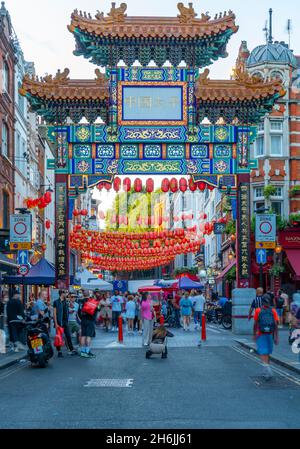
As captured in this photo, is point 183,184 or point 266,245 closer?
point 266,245

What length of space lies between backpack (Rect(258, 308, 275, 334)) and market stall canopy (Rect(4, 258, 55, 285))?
13.7m

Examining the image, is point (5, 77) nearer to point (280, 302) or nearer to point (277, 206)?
point (280, 302)

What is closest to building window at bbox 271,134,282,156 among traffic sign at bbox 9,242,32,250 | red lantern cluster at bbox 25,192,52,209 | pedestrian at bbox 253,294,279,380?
red lantern cluster at bbox 25,192,52,209

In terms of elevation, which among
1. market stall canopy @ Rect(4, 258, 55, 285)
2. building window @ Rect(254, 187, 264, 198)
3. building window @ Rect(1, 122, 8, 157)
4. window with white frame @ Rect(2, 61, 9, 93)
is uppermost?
window with white frame @ Rect(2, 61, 9, 93)

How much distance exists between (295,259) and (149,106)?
17.6 meters

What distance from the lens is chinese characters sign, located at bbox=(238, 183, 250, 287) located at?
1209 inches

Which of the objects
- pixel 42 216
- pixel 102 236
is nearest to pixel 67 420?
pixel 102 236

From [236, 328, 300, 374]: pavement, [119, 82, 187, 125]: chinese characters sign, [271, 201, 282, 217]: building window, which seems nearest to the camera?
[236, 328, 300, 374]: pavement

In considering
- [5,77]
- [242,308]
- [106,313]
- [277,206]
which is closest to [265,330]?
[242,308]

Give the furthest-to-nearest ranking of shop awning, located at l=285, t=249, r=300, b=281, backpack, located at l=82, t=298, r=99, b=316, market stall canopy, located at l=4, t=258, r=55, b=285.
→ shop awning, located at l=285, t=249, r=300, b=281, market stall canopy, located at l=4, t=258, r=55, b=285, backpack, located at l=82, t=298, r=99, b=316

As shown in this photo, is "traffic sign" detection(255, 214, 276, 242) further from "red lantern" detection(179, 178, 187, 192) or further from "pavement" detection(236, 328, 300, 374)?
"pavement" detection(236, 328, 300, 374)

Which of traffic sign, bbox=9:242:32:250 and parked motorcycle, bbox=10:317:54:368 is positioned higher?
traffic sign, bbox=9:242:32:250

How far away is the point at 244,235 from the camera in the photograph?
30703mm

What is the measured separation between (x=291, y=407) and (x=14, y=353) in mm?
11937
